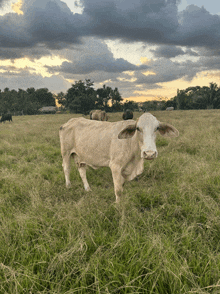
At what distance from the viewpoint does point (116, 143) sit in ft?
11.5

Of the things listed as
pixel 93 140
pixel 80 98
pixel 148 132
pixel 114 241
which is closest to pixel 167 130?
pixel 148 132

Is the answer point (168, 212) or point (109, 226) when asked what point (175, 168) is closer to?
point (168, 212)

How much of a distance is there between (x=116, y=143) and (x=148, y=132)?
805 mm

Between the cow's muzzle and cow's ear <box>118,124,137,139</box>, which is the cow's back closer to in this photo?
cow's ear <box>118,124,137,139</box>

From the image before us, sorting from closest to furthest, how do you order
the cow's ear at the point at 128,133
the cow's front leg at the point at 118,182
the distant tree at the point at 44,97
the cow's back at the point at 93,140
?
the cow's ear at the point at 128,133 → the cow's front leg at the point at 118,182 → the cow's back at the point at 93,140 → the distant tree at the point at 44,97

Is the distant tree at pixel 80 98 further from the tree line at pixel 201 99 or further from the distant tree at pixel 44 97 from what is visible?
the distant tree at pixel 44 97

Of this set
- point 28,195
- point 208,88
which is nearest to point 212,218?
point 28,195

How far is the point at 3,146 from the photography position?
25.4 feet

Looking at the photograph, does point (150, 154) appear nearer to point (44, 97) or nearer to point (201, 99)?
point (201, 99)

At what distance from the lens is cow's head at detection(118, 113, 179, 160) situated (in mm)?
2691

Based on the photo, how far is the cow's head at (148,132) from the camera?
8.83ft

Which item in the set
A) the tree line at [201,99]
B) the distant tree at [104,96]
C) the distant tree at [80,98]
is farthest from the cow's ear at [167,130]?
the tree line at [201,99]

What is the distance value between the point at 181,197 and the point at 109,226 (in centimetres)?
139

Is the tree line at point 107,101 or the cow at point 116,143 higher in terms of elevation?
the tree line at point 107,101
